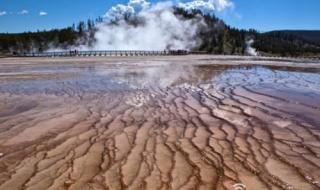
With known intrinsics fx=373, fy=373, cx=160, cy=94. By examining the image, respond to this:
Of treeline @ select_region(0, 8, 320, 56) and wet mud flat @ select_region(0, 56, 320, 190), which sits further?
treeline @ select_region(0, 8, 320, 56)

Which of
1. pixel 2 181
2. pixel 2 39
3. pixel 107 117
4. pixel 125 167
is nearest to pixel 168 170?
pixel 125 167

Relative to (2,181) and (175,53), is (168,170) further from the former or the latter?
(175,53)

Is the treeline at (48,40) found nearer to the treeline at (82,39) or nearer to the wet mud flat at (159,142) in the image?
the treeline at (82,39)

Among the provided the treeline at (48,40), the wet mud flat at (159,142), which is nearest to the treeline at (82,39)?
the treeline at (48,40)

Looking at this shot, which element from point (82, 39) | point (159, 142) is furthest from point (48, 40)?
point (159, 142)

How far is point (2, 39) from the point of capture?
10381 centimetres

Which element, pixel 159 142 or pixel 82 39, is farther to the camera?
pixel 82 39

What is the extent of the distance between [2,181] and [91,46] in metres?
105

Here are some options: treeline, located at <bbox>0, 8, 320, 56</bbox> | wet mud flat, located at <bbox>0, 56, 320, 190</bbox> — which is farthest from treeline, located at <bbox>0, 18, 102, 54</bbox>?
wet mud flat, located at <bbox>0, 56, 320, 190</bbox>

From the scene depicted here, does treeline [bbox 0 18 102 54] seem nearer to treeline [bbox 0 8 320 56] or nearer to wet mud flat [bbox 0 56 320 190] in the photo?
treeline [bbox 0 8 320 56]

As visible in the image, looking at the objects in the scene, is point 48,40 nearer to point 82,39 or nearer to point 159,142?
point 82,39

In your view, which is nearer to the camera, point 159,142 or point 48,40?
point 159,142

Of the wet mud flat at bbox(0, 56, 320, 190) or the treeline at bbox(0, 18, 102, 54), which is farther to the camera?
the treeline at bbox(0, 18, 102, 54)

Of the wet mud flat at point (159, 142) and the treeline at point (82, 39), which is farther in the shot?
the treeline at point (82, 39)
